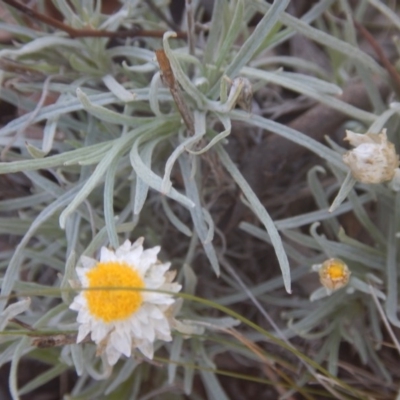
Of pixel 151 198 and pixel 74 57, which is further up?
pixel 74 57

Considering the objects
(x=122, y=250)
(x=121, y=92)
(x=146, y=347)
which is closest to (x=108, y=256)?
(x=122, y=250)

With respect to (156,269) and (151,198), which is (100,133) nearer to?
(151,198)

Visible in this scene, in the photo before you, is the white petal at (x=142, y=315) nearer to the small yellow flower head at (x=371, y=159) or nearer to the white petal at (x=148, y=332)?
the white petal at (x=148, y=332)

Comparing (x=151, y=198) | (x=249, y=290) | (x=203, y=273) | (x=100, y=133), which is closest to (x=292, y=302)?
(x=249, y=290)

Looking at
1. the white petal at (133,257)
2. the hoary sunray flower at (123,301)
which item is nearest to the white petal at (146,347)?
the hoary sunray flower at (123,301)

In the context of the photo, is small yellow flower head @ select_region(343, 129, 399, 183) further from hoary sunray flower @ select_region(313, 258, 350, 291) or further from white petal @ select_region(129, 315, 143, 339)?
white petal @ select_region(129, 315, 143, 339)

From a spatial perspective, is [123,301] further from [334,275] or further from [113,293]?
[334,275]

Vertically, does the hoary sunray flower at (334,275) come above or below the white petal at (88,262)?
below
